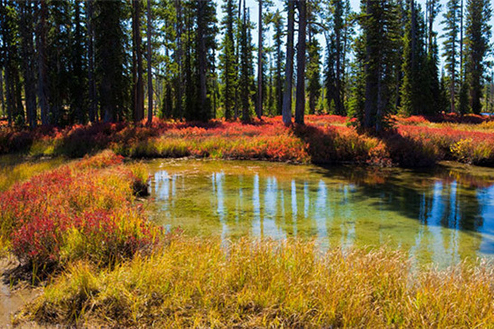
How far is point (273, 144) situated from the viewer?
17312 mm

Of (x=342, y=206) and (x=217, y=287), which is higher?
(x=217, y=287)

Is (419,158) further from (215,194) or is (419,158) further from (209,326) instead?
(209,326)

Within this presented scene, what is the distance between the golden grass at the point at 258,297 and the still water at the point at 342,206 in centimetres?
144

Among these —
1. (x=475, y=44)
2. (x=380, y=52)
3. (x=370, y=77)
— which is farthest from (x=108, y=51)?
(x=475, y=44)

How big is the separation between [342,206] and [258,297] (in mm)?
5684

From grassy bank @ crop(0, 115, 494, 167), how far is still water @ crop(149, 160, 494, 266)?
65.0 inches

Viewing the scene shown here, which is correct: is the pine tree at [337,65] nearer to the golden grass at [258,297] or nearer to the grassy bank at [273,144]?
the grassy bank at [273,144]

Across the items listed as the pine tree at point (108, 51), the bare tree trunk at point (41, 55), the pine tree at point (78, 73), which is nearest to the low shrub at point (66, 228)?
the bare tree trunk at point (41, 55)

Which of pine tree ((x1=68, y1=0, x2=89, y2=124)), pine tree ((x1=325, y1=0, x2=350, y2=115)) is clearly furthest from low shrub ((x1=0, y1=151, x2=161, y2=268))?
pine tree ((x1=325, y1=0, x2=350, y2=115))

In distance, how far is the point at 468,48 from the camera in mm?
48719

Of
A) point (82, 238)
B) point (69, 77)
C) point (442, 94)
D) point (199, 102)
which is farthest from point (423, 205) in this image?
point (442, 94)

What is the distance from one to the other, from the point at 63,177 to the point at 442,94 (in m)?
44.5

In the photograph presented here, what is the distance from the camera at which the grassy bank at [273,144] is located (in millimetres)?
15586

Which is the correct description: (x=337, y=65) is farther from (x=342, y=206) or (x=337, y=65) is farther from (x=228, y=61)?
(x=342, y=206)
